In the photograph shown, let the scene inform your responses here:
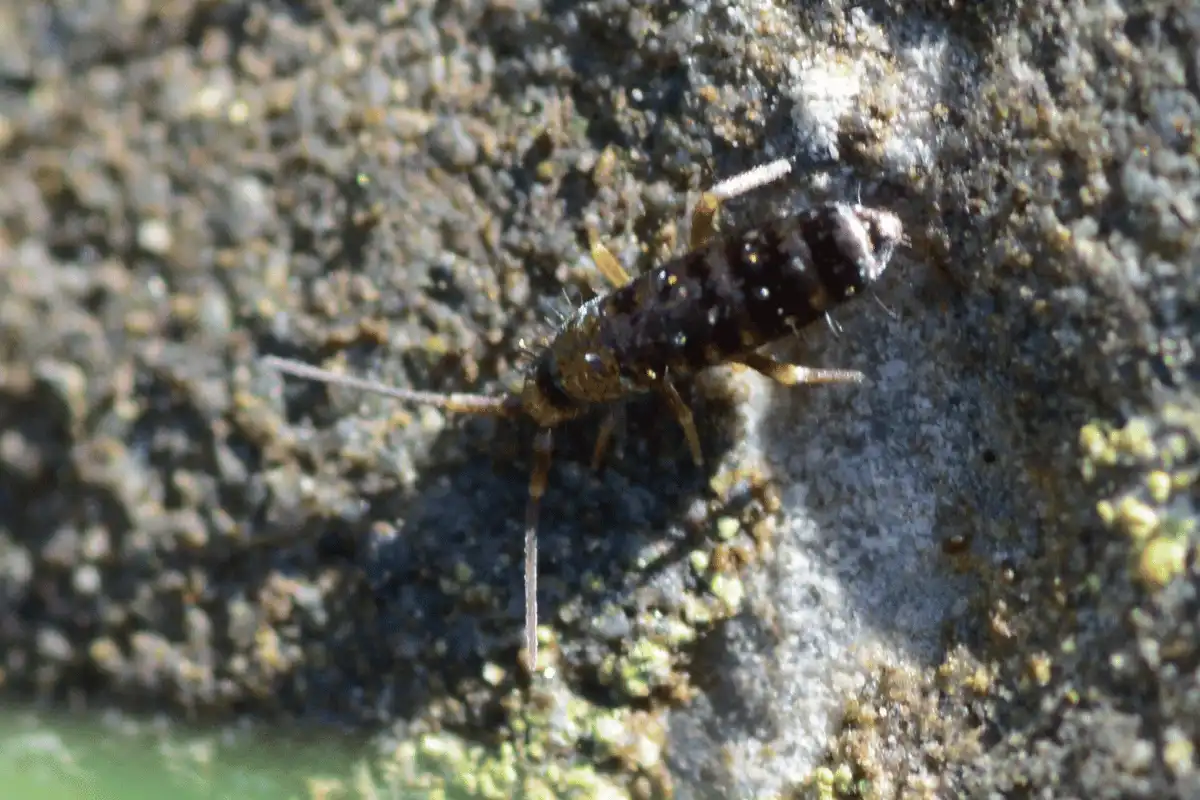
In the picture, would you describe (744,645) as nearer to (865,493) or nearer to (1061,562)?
(865,493)

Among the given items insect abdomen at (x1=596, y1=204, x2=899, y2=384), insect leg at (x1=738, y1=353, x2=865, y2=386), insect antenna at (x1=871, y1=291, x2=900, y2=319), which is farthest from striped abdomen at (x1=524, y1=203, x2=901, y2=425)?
insect antenna at (x1=871, y1=291, x2=900, y2=319)

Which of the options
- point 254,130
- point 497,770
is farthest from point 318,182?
point 497,770

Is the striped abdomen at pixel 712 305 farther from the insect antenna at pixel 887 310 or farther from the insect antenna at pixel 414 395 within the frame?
the insect antenna at pixel 887 310

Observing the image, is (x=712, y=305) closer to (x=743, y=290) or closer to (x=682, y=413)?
(x=743, y=290)

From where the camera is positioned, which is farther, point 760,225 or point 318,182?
point 760,225

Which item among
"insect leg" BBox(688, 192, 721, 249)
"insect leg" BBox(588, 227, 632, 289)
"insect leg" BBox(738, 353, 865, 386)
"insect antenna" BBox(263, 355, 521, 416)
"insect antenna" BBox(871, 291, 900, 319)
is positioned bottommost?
"insect antenna" BBox(263, 355, 521, 416)

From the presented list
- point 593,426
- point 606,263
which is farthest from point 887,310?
point 593,426

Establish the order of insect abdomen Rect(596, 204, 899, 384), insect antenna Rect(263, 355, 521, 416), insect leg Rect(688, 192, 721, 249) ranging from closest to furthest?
insect antenna Rect(263, 355, 521, 416) < insect abdomen Rect(596, 204, 899, 384) < insect leg Rect(688, 192, 721, 249)

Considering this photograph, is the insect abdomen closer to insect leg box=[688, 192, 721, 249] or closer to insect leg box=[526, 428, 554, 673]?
insect leg box=[688, 192, 721, 249]
